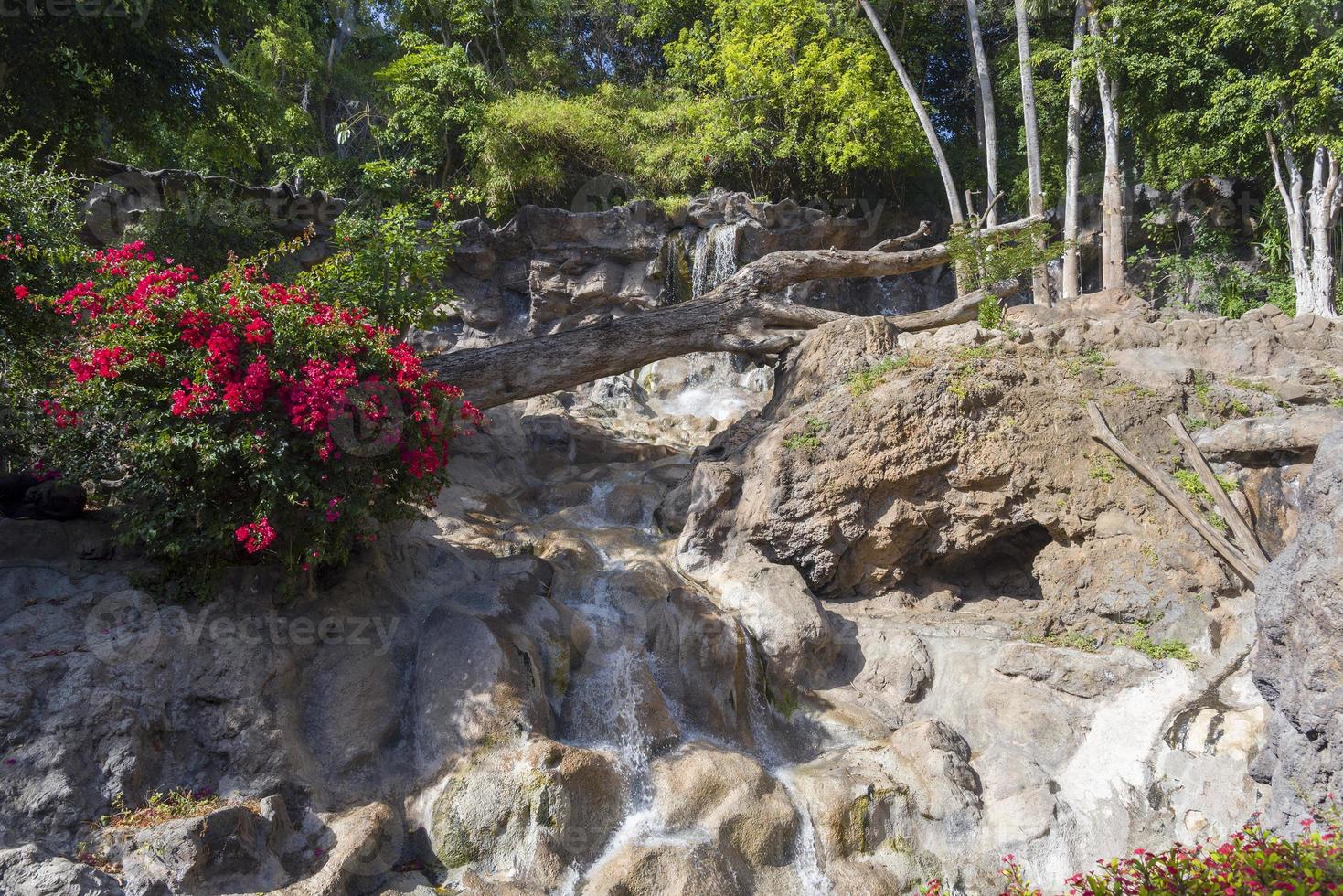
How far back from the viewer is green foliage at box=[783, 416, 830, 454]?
9727 mm

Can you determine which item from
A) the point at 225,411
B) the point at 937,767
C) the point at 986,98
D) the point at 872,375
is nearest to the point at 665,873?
the point at 937,767

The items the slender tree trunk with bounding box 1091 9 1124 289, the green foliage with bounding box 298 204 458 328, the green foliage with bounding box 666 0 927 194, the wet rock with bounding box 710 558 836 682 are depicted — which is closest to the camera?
the green foliage with bounding box 298 204 458 328

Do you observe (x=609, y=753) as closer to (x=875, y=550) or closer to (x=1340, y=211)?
(x=875, y=550)

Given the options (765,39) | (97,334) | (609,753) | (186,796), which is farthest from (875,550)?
(765,39)

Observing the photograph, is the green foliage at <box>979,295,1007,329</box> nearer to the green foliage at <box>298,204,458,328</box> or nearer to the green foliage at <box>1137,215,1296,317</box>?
the green foliage at <box>298,204,458,328</box>

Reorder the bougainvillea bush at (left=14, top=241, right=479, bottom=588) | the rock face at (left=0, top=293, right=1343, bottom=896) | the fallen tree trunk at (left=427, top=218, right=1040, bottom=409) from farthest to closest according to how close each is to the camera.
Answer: the fallen tree trunk at (left=427, top=218, right=1040, bottom=409), the bougainvillea bush at (left=14, top=241, right=479, bottom=588), the rock face at (left=0, top=293, right=1343, bottom=896)

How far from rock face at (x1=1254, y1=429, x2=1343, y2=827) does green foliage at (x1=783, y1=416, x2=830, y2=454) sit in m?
4.43

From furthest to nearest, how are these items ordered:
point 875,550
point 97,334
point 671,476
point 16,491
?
point 671,476 → point 875,550 → point 16,491 → point 97,334

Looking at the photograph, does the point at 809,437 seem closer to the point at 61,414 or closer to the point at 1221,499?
the point at 1221,499

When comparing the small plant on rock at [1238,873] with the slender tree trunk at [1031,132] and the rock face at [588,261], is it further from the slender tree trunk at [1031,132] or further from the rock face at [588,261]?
the slender tree trunk at [1031,132]

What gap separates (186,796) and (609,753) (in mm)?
3010

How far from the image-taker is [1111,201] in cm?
1817

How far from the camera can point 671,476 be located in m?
11.7

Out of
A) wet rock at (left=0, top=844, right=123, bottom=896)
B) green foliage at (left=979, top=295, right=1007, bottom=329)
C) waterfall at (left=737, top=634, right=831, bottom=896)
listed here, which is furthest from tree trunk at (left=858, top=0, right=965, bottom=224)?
wet rock at (left=0, top=844, right=123, bottom=896)
